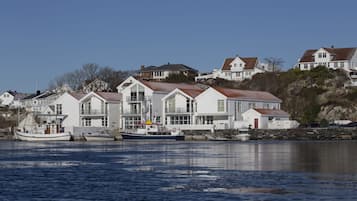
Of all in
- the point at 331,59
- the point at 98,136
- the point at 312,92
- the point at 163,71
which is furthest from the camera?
the point at 163,71

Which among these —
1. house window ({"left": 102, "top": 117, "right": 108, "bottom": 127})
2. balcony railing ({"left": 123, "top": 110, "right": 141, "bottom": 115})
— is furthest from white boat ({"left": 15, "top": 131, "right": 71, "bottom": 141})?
balcony railing ({"left": 123, "top": 110, "right": 141, "bottom": 115})

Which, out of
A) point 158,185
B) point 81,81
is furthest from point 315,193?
point 81,81

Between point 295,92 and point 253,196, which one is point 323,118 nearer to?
point 295,92

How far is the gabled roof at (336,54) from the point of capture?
367 feet

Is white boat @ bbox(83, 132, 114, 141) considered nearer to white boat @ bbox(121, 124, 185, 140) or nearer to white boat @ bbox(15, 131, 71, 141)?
white boat @ bbox(15, 131, 71, 141)

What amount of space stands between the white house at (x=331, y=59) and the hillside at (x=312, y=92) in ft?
31.7

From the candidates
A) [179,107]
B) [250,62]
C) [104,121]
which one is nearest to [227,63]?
[250,62]

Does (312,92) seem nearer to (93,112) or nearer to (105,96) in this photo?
(105,96)

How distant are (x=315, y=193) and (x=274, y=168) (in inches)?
407

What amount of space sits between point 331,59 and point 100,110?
44255 millimetres

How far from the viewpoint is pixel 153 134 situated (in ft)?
254

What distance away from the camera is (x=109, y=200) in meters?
22.2

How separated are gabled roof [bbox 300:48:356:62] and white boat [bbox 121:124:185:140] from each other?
4416cm

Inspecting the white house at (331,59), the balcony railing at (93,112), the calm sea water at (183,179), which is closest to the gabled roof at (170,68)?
the white house at (331,59)
